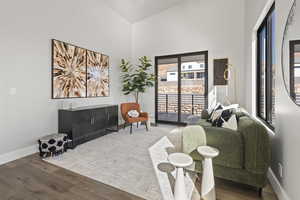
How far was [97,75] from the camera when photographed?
14.1 ft

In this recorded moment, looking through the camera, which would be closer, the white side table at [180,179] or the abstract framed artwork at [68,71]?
the white side table at [180,179]

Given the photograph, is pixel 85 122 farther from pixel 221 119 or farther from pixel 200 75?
pixel 200 75

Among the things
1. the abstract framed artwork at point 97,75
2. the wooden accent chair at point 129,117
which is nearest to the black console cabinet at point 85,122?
the wooden accent chair at point 129,117

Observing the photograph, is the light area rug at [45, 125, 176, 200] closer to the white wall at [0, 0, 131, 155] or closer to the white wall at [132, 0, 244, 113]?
the white wall at [0, 0, 131, 155]

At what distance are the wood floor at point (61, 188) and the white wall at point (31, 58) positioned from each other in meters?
0.82

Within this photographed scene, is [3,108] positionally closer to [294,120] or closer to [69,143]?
[69,143]

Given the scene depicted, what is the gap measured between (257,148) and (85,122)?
3.17 metres

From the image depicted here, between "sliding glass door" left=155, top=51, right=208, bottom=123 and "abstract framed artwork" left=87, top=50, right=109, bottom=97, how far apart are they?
1.76 metres

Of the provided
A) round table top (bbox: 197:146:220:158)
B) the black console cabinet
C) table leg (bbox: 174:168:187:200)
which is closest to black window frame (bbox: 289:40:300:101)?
round table top (bbox: 197:146:220:158)

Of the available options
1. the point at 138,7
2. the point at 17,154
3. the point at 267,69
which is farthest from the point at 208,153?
the point at 138,7

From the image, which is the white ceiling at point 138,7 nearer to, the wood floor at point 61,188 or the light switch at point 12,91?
the light switch at point 12,91

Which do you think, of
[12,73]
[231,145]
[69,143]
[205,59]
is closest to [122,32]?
[205,59]

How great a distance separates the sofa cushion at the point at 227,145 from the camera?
1.71 meters

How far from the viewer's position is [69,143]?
3068mm
